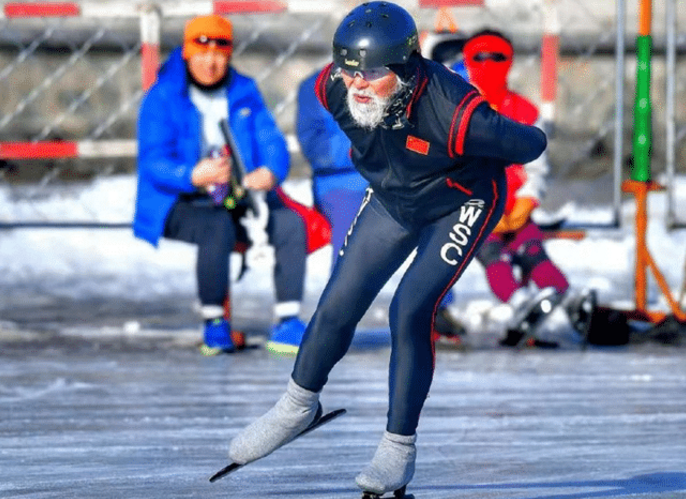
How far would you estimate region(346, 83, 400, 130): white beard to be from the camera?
4.11 metres

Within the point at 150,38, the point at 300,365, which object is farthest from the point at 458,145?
the point at 150,38

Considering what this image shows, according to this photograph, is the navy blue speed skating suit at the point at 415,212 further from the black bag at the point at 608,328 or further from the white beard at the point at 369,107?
the black bag at the point at 608,328

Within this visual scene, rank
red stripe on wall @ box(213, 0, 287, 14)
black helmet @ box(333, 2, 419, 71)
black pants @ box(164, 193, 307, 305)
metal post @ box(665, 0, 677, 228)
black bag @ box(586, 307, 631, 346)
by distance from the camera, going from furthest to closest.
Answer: red stripe on wall @ box(213, 0, 287, 14), metal post @ box(665, 0, 677, 228), black bag @ box(586, 307, 631, 346), black pants @ box(164, 193, 307, 305), black helmet @ box(333, 2, 419, 71)

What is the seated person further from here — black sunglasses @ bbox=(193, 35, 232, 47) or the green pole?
black sunglasses @ bbox=(193, 35, 232, 47)

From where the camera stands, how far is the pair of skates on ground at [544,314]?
22.7 feet

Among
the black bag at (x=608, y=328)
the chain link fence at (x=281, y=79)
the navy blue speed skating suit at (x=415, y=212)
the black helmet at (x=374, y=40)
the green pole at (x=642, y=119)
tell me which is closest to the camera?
the black helmet at (x=374, y=40)

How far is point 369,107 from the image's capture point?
4117 millimetres

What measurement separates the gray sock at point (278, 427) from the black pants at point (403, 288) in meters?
0.04

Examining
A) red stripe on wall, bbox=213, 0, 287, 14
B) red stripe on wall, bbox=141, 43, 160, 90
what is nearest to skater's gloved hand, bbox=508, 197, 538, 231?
red stripe on wall, bbox=213, 0, 287, 14

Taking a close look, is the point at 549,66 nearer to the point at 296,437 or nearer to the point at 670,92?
the point at 670,92

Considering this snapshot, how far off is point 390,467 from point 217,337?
2.77m

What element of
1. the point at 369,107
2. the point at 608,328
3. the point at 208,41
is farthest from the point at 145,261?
the point at 369,107

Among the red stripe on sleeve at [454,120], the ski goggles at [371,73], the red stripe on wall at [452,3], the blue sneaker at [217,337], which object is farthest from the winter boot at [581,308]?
the ski goggles at [371,73]

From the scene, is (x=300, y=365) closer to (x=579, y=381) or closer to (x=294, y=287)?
(x=579, y=381)
